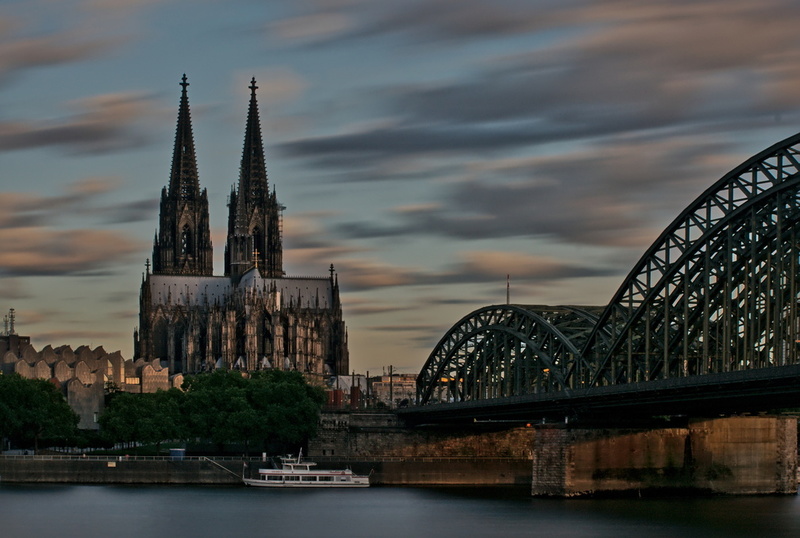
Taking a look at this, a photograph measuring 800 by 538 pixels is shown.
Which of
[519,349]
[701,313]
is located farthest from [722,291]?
[519,349]

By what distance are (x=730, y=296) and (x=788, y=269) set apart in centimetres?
396

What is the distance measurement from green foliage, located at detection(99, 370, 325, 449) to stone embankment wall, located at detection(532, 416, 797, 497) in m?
37.2

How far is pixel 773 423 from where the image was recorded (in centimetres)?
10412

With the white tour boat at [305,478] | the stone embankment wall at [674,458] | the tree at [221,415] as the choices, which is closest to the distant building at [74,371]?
the tree at [221,415]

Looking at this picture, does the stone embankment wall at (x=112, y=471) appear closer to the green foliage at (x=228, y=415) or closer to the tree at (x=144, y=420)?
the green foliage at (x=228, y=415)

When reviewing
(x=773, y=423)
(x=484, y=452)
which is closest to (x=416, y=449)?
(x=484, y=452)

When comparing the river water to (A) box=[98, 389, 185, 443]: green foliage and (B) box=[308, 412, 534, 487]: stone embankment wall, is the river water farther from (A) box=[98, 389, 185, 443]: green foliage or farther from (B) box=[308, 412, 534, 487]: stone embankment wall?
(A) box=[98, 389, 185, 443]: green foliage

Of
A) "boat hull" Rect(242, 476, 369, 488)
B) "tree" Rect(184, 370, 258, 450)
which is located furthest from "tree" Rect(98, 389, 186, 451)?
"boat hull" Rect(242, 476, 369, 488)

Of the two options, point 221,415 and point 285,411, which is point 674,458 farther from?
point 221,415

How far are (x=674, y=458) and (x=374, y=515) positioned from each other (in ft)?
66.9

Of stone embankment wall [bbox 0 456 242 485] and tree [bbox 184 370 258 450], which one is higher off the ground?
tree [bbox 184 370 258 450]

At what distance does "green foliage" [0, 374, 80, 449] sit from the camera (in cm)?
13700

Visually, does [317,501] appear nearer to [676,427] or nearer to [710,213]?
[676,427]

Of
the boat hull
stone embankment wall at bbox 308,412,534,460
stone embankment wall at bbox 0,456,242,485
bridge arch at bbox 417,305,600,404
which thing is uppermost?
bridge arch at bbox 417,305,600,404
